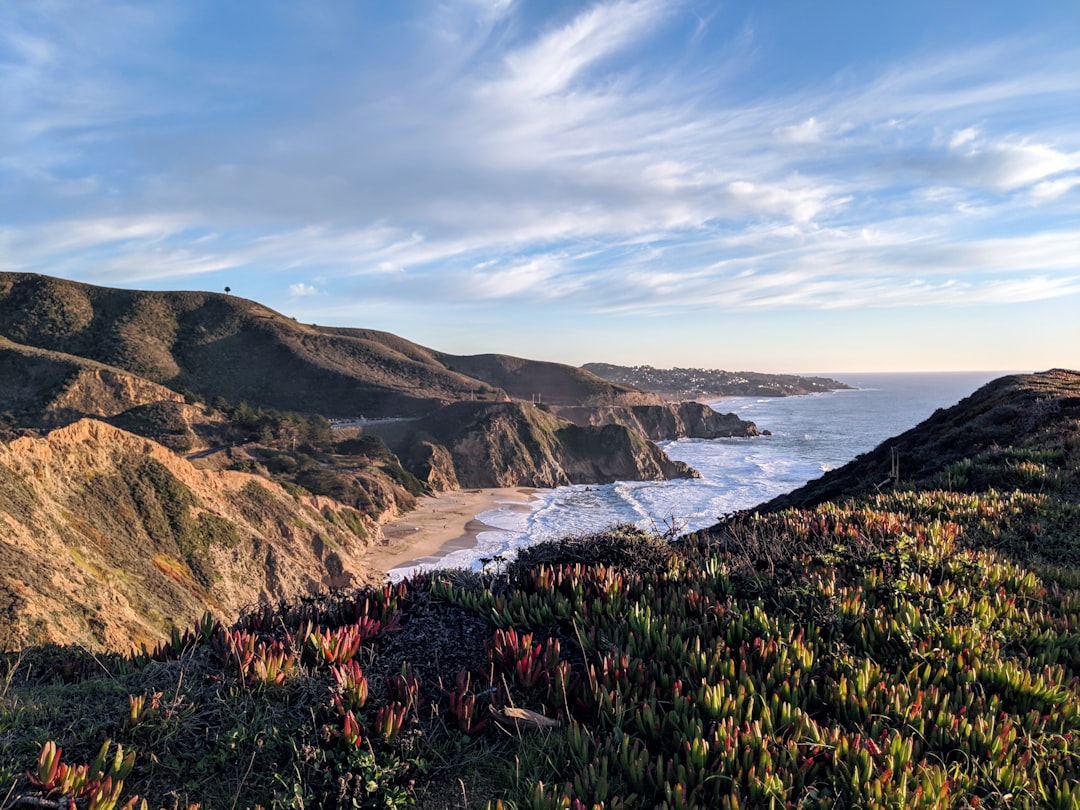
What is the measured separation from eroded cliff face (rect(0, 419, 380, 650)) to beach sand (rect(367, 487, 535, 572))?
162 inches

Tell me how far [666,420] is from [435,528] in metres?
69.0

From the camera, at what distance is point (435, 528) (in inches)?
1651

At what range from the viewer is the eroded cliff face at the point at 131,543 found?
41.9 feet

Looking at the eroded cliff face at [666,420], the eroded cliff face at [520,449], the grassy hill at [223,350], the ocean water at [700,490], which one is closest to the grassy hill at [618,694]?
the ocean water at [700,490]

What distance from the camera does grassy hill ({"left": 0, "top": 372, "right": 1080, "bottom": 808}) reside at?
10.3 feet

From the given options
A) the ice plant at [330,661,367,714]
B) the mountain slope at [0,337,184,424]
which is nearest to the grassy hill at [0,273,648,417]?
the mountain slope at [0,337,184,424]

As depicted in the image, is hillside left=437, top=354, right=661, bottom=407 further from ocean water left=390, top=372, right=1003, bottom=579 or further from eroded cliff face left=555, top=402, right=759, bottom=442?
ocean water left=390, top=372, right=1003, bottom=579

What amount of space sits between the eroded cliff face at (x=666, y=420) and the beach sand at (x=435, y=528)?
44389mm

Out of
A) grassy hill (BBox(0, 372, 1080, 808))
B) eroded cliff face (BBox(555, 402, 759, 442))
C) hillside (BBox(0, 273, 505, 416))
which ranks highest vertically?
hillside (BBox(0, 273, 505, 416))

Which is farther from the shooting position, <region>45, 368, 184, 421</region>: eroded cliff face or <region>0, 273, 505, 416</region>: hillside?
<region>0, 273, 505, 416</region>: hillside

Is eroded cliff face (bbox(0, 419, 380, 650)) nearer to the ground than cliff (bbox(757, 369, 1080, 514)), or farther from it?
nearer to the ground

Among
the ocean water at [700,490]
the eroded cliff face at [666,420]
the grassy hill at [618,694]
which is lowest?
the ocean water at [700,490]

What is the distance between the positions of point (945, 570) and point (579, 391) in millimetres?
115349

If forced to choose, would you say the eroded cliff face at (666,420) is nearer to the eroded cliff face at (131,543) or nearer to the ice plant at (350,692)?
the eroded cliff face at (131,543)
